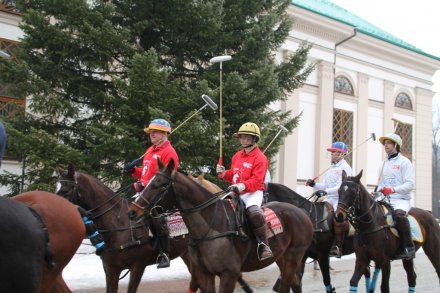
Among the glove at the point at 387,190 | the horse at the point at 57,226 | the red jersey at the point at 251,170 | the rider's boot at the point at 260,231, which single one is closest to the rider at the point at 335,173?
the glove at the point at 387,190

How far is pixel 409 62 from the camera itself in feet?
101

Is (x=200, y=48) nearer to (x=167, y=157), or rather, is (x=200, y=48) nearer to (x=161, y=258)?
(x=167, y=157)

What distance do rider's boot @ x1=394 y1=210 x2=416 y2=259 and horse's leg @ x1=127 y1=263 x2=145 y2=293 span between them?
4.57 meters

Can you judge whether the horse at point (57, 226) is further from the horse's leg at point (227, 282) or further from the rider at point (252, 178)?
the rider at point (252, 178)

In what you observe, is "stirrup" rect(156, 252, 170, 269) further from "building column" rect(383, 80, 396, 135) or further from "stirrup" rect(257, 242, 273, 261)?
"building column" rect(383, 80, 396, 135)

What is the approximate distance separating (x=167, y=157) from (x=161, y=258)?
1.50 meters

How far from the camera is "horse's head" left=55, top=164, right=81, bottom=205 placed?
7.36 m

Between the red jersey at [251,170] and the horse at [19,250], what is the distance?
3560 mm

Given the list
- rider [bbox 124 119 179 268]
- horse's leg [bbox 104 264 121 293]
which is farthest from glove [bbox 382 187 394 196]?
horse's leg [bbox 104 264 121 293]

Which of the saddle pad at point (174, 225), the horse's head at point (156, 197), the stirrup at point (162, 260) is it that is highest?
the horse's head at point (156, 197)

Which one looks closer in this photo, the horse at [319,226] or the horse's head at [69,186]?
the horse's head at [69,186]

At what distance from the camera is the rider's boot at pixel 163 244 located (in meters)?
7.88

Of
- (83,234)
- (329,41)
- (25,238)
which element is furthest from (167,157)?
(329,41)

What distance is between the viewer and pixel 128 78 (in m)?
13.1
